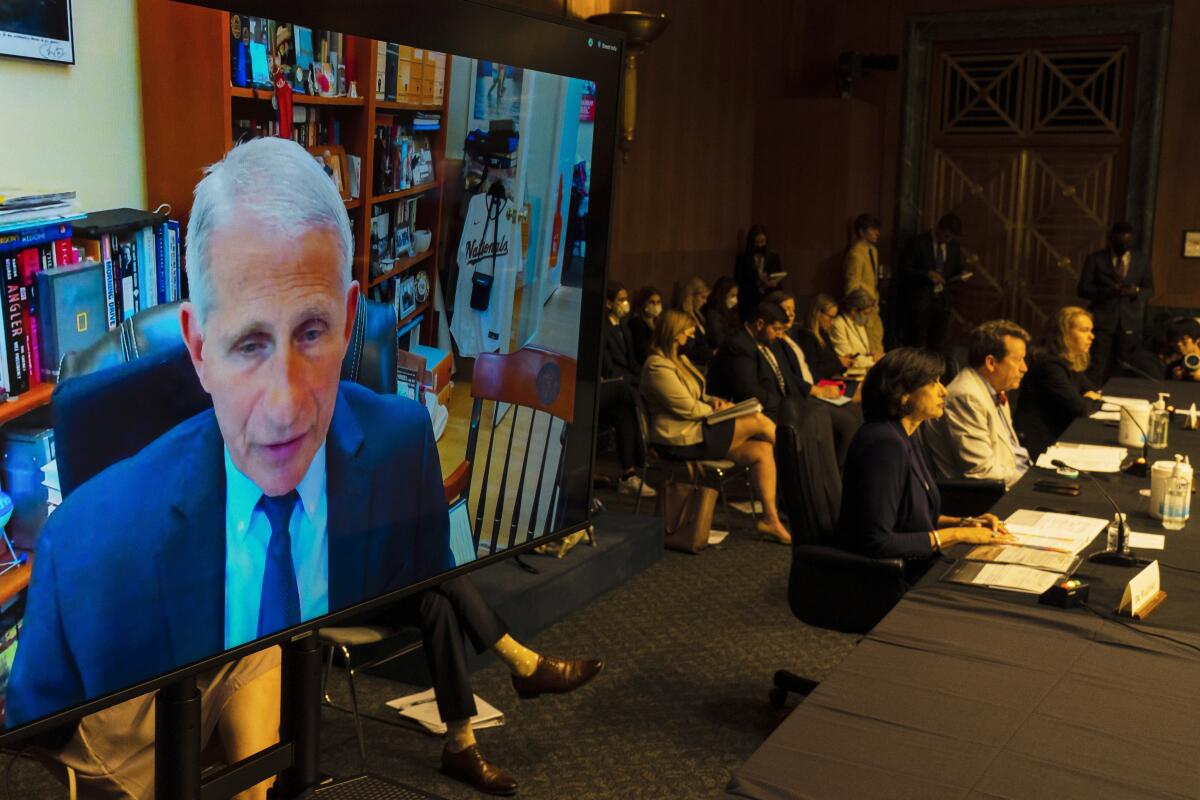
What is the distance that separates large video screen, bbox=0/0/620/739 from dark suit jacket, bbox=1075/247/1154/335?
8.37 m

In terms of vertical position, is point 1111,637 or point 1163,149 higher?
→ point 1163,149

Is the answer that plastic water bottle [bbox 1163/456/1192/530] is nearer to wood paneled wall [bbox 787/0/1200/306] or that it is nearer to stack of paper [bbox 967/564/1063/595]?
stack of paper [bbox 967/564/1063/595]

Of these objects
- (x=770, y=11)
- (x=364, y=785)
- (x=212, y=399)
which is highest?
(x=770, y=11)

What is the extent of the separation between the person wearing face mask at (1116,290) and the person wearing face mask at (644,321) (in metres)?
4.14

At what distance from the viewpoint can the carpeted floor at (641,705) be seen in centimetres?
347

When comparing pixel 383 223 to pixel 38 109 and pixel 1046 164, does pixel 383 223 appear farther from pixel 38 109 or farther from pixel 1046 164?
Result: pixel 1046 164

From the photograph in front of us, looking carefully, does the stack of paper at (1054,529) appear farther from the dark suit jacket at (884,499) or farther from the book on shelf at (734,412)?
the book on shelf at (734,412)

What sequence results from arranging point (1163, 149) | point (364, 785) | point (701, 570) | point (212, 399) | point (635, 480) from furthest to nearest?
point (1163, 149) → point (635, 480) → point (701, 570) → point (364, 785) → point (212, 399)

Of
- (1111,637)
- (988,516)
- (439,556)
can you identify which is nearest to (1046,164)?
(988,516)

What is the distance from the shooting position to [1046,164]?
37.4 feet

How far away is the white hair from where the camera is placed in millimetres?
1718

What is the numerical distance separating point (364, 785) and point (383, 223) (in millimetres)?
1226

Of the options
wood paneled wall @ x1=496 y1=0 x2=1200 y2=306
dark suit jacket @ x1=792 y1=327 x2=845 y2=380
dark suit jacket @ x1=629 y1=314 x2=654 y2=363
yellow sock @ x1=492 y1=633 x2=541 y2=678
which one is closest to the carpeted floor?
yellow sock @ x1=492 y1=633 x2=541 y2=678

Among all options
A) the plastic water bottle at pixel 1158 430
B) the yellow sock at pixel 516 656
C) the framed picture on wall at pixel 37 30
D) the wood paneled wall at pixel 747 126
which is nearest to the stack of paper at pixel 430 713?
the yellow sock at pixel 516 656
